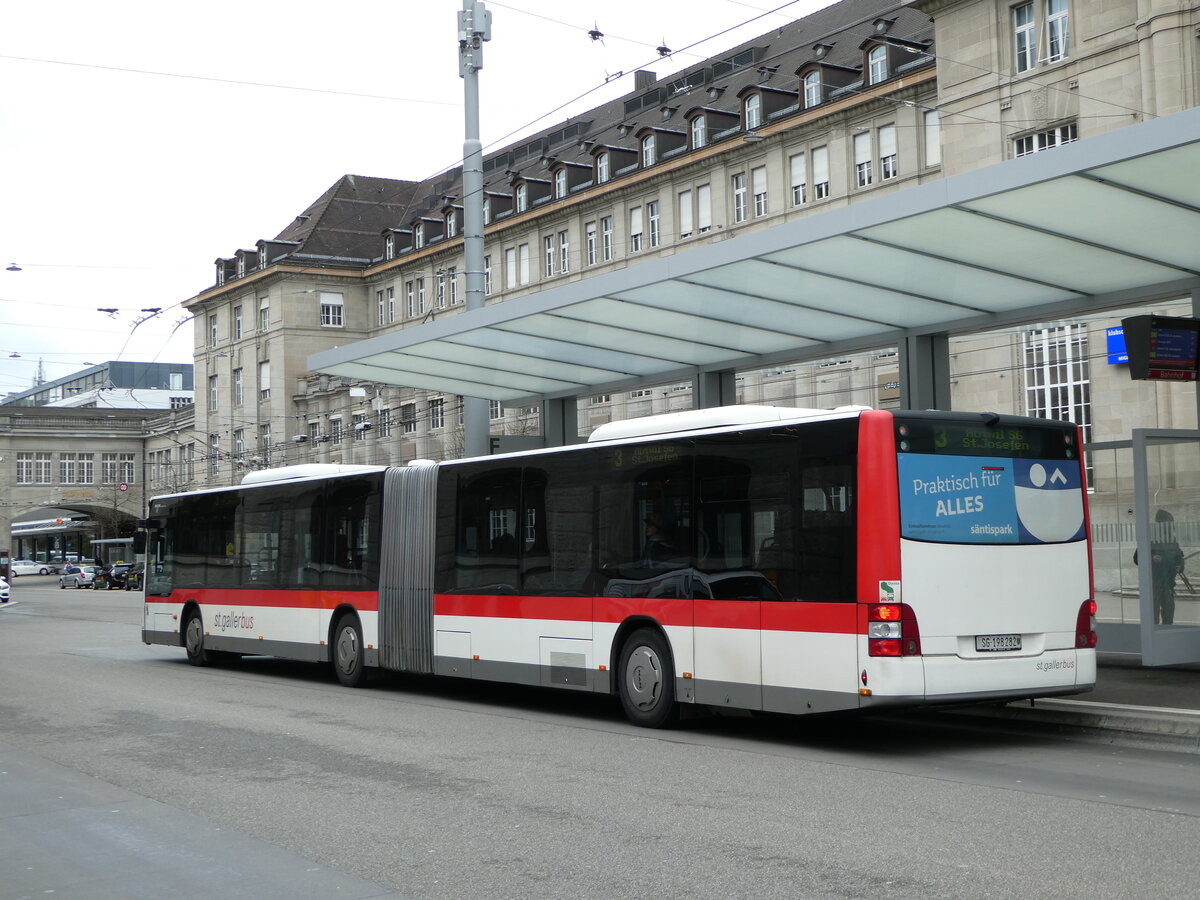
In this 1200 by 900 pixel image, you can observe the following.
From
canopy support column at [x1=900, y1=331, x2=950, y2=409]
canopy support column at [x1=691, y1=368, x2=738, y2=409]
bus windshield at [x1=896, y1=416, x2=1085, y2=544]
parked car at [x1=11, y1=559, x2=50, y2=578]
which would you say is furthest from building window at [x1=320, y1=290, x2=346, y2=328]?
bus windshield at [x1=896, y1=416, x2=1085, y2=544]

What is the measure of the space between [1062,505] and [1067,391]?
2925 cm

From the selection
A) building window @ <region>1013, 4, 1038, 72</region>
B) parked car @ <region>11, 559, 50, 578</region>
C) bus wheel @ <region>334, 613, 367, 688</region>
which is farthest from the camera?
parked car @ <region>11, 559, 50, 578</region>

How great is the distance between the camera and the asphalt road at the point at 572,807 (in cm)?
693

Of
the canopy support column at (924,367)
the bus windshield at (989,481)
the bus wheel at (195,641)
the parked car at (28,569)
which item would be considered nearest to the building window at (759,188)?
the bus wheel at (195,641)

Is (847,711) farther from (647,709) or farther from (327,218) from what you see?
(327,218)

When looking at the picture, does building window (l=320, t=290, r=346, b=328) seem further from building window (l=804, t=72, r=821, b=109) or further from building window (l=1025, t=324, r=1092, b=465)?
building window (l=1025, t=324, r=1092, b=465)

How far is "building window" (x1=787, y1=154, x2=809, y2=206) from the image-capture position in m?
52.6

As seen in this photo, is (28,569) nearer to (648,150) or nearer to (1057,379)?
(648,150)

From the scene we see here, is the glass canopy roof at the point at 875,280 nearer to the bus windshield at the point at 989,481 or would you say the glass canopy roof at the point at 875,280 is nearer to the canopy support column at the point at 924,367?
the canopy support column at the point at 924,367

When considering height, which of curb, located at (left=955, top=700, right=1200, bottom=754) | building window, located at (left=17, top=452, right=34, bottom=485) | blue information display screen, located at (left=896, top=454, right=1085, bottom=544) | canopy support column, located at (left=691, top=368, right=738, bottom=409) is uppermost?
building window, located at (left=17, top=452, right=34, bottom=485)

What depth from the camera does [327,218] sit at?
288ft

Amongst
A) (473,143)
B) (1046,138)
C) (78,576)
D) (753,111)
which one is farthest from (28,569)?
(473,143)

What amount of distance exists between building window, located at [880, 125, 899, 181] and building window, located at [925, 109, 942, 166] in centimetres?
149

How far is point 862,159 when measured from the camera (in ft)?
165
